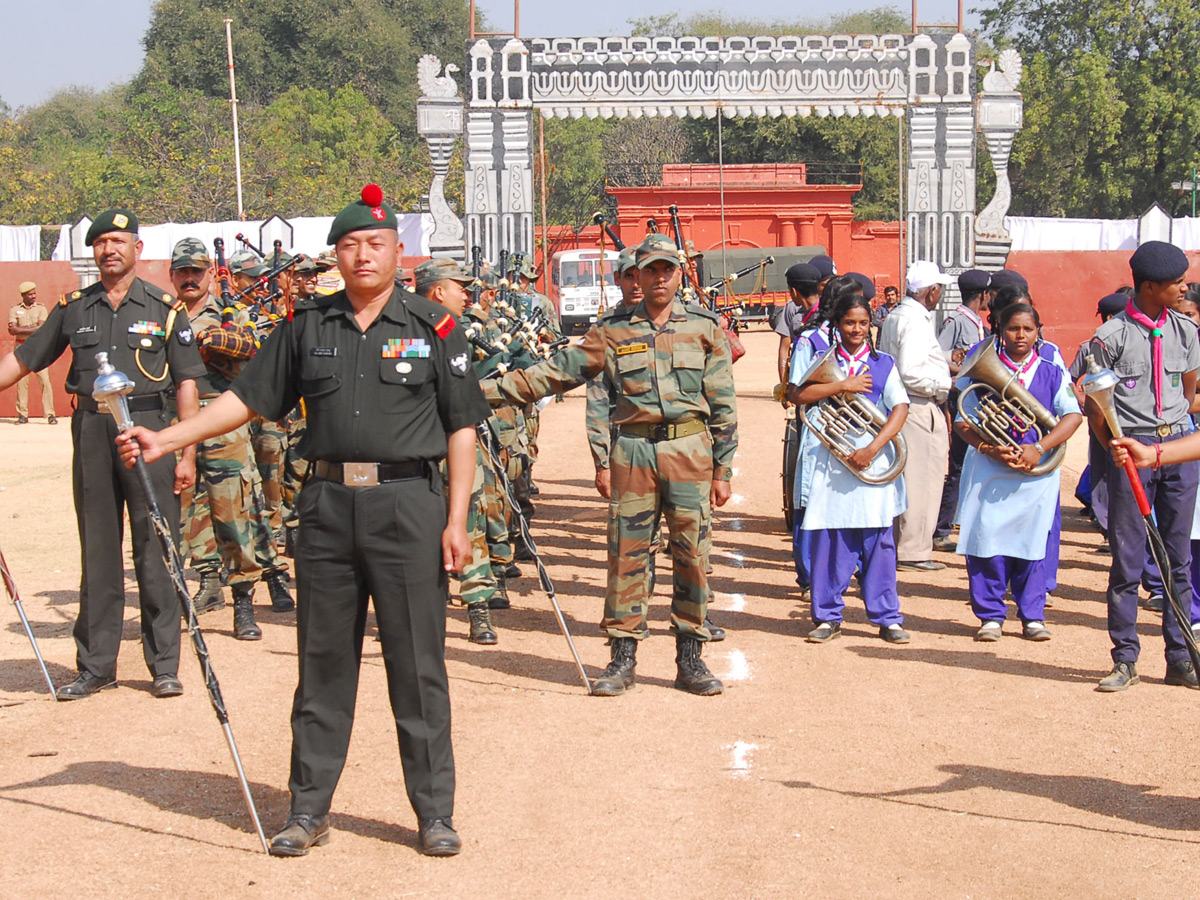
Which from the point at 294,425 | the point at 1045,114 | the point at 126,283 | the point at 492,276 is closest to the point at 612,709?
the point at 126,283

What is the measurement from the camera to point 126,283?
7.17m

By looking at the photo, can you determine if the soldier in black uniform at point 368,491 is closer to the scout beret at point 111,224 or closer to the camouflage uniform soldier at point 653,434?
the camouflage uniform soldier at point 653,434

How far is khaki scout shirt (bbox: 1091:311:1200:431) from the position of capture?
771cm

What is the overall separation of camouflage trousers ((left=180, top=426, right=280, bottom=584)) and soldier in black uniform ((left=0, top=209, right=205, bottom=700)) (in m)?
1.32

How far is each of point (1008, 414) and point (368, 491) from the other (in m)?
4.75

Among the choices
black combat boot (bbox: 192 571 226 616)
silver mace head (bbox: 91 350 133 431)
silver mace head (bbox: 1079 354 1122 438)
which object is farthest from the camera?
black combat boot (bbox: 192 571 226 616)

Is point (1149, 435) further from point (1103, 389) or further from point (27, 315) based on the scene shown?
point (27, 315)

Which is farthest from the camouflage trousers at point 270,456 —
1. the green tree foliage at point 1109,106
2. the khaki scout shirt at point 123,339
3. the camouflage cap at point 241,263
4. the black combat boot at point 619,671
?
the green tree foliage at point 1109,106

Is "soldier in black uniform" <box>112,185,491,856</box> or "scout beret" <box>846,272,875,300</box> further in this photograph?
"scout beret" <box>846,272,875,300</box>

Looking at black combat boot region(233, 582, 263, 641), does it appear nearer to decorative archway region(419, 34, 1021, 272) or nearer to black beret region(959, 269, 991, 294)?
black beret region(959, 269, 991, 294)

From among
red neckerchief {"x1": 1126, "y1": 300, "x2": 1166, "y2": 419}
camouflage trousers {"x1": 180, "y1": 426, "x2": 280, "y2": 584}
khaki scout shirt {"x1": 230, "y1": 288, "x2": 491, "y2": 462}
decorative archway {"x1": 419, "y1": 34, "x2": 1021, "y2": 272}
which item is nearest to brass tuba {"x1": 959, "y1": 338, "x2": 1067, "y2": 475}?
red neckerchief {"x1": 1126, "y1": 300, "x2": 1166, "y2": 419}

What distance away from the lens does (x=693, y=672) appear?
7281 mm

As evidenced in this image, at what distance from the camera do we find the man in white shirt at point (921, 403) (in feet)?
32.6

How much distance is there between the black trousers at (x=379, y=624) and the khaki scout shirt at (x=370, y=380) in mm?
162
